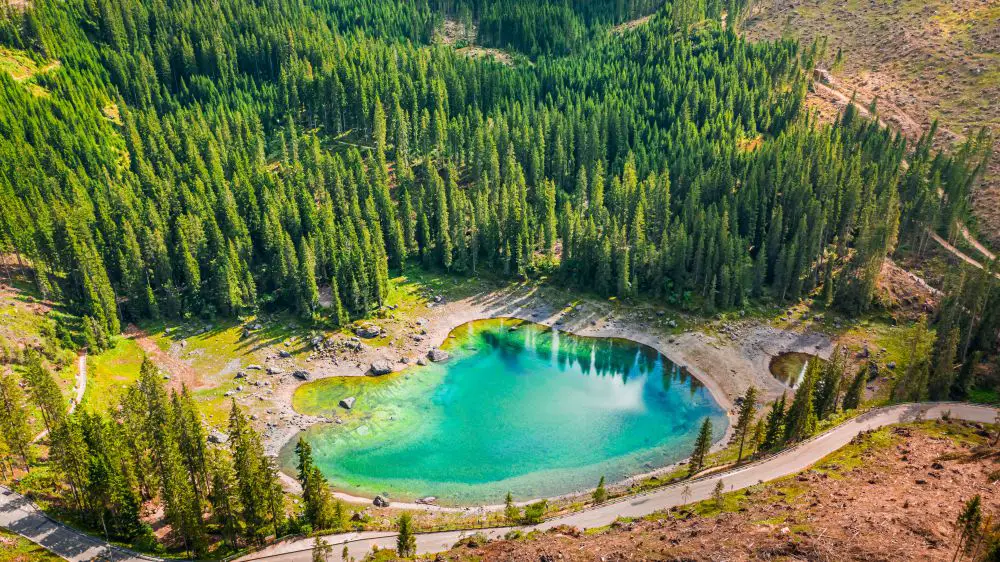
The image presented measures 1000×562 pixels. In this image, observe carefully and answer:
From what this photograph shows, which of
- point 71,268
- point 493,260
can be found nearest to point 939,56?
point 493,260

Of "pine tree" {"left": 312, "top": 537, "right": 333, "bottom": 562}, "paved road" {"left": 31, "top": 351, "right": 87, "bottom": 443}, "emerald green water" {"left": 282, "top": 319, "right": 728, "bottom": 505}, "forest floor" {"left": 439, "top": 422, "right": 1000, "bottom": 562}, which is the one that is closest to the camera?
"forest floor" {"left": 439, "top": 422, "right": 1000, "bottom": 562}

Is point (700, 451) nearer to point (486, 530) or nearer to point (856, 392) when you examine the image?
point (486, 530)

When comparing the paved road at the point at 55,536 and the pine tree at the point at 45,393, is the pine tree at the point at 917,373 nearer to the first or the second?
the paved road at the point at 55,536

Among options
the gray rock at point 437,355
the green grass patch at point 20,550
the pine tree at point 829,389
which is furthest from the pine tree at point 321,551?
the pine tree at point 829,389

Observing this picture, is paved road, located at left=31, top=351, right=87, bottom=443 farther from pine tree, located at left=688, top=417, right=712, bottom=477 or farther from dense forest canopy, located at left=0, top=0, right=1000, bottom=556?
pine tree, located at left=688, top=417, right=712, bottom=477

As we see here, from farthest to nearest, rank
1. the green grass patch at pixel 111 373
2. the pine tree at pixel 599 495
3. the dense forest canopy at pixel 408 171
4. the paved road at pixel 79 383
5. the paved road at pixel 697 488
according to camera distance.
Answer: the dense forest canopy at pixel 408 171
the green grass patch at pixel 111 373
the paved road at pixel 79 383
the pine tree at pixel 599 495
the paved road at pixel 697 488

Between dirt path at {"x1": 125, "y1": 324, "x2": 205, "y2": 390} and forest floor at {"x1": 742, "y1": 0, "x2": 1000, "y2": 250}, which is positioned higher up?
forest floor at {"x1": 742, "y1": 0, "x2": 1000, "y2": 250}

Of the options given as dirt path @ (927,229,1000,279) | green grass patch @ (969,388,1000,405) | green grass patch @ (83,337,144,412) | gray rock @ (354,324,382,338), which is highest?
dirt path @ (927,229,1000,279)

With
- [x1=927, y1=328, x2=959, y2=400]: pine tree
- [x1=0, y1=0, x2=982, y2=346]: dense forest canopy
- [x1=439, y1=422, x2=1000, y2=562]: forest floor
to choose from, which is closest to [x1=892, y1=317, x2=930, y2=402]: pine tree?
[x1=927, y1=328, x2=959, y2=400]: pine tree
